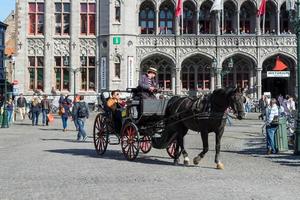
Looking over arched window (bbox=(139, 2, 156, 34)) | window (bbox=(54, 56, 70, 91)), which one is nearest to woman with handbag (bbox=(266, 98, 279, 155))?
arched window (bbox=(139, 2, 156, 34))

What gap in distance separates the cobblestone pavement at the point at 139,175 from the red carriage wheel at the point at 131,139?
22 centimetres

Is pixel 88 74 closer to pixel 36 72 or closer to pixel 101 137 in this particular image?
pixel 36 72

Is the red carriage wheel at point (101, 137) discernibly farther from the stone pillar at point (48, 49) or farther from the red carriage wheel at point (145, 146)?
the stone pillar at point (48, 49)

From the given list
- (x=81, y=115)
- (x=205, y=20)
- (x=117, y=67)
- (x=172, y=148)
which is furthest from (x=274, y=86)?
(x=172, y=148)

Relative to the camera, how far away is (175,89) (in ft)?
139

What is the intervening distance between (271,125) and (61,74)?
28.6 metres

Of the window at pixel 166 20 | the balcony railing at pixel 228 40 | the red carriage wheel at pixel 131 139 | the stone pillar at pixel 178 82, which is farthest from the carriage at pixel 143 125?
the window at pixel 166 20

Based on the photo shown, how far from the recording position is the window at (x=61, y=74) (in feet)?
139

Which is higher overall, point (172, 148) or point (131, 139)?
point (131, 139)

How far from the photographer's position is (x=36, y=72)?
140ft

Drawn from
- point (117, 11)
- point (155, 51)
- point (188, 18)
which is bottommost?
point (155, 51)

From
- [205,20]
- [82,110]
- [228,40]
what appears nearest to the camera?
[82,110]

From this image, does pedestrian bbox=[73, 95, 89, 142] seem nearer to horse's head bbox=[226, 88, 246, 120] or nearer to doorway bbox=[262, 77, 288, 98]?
horse's head bbox=[226, 88, 246, 120]

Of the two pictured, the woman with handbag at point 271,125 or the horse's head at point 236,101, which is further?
the woman with handbag at point 271,125
